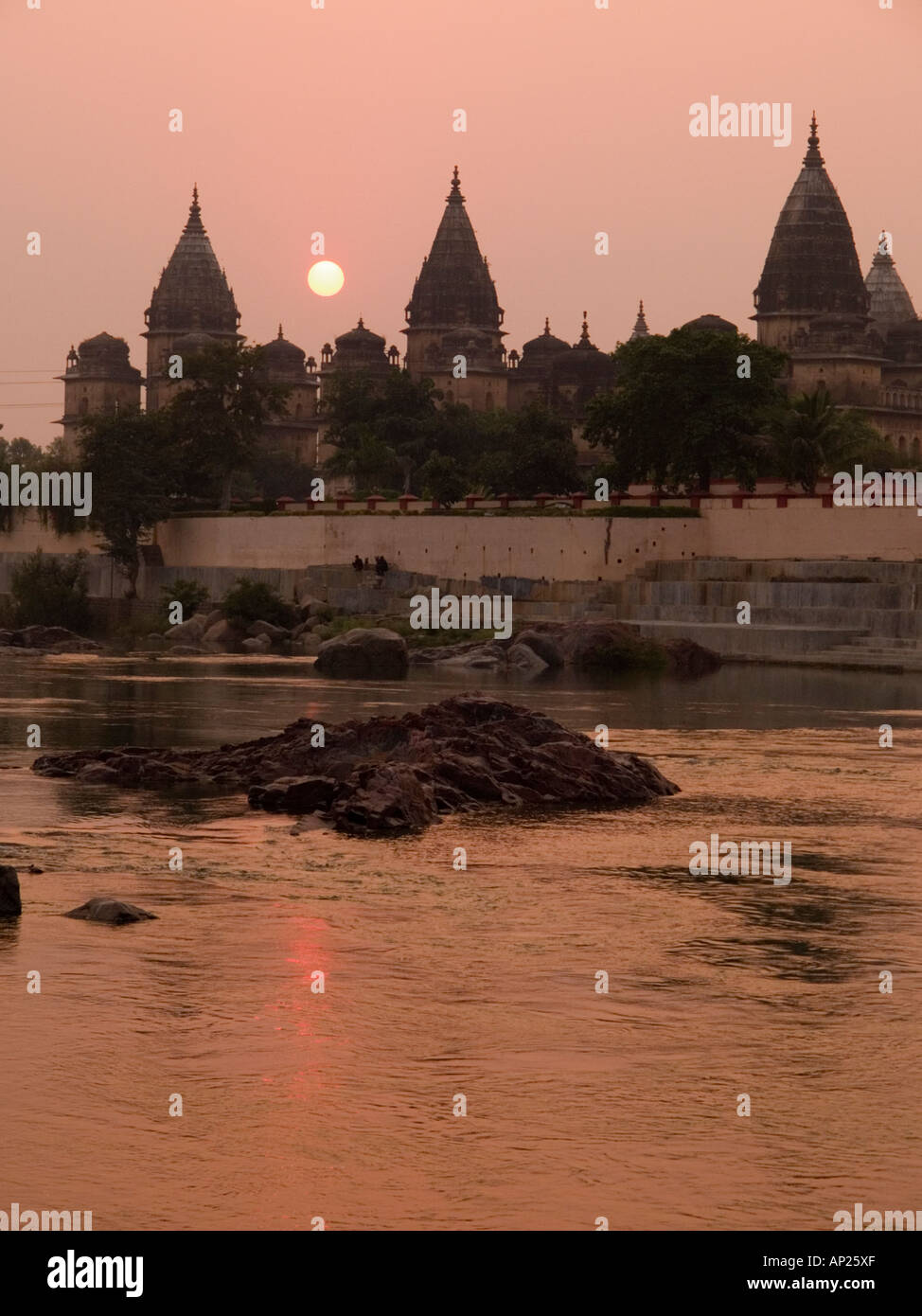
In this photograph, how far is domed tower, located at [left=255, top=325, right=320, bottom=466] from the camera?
122m

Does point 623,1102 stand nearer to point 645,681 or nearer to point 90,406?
point 645,681

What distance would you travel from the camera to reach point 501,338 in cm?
11650

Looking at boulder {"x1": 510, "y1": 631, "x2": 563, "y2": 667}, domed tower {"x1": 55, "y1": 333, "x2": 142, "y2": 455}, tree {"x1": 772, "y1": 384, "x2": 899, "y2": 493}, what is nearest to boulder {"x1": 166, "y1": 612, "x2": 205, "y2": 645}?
boulder {"x1": 510, "y1": 631, "x2": 563, "y2": 667}

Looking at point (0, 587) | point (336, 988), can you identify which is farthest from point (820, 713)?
point (0, 587)

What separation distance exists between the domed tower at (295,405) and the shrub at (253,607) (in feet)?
206

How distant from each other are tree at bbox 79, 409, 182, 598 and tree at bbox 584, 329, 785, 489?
1531 centimetres

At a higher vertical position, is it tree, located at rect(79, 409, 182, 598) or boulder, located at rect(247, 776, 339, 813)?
tree, located at rect(79, 409, 182, 598)

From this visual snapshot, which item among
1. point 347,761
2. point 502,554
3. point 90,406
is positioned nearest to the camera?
point 347,761

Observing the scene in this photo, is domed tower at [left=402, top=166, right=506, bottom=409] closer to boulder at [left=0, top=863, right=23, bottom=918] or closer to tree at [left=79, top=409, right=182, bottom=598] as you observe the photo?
tree at [left=79, top=409, right=182, bottom=598]

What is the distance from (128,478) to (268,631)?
52.6 ft

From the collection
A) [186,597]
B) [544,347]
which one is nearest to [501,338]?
[544,347]

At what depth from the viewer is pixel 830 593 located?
165 ft

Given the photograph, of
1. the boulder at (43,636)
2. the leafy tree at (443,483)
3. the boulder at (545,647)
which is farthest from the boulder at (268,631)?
the leafy tree at (443,483)

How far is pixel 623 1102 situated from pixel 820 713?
23.5 meters
